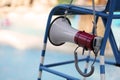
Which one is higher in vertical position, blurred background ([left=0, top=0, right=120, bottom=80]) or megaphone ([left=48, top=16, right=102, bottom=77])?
megaphone ([left=48, top=16, right=102, bottom=77])

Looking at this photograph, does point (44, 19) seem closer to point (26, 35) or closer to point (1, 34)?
point (26, 35)

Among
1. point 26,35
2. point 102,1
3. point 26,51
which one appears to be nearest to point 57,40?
point 102,1

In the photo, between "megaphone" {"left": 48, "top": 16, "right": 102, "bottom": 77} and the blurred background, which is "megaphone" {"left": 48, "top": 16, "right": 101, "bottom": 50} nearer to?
"megaphone" {"left": 48, "top": 16, "right": 102, "bottom": 77}

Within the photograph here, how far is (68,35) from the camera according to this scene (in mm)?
1000

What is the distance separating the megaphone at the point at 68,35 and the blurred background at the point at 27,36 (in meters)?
0.84

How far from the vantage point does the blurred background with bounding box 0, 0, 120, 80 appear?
203 centimetres

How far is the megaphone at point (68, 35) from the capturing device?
903mm

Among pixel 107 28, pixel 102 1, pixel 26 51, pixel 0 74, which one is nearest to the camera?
pixel 107 28

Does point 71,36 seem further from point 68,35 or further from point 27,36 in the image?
point 27,36

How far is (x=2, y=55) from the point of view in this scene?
224 centimetres

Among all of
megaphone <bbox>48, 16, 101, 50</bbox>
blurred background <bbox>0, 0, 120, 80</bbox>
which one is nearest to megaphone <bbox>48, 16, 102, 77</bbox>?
megaphone <bbox>48, 16, 101, 50</bbox>

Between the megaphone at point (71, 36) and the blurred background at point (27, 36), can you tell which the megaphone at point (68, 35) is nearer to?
the megaphone at point (71, 36)

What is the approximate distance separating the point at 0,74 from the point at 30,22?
101 centimetres

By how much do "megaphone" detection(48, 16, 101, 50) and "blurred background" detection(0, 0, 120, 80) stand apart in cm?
84
